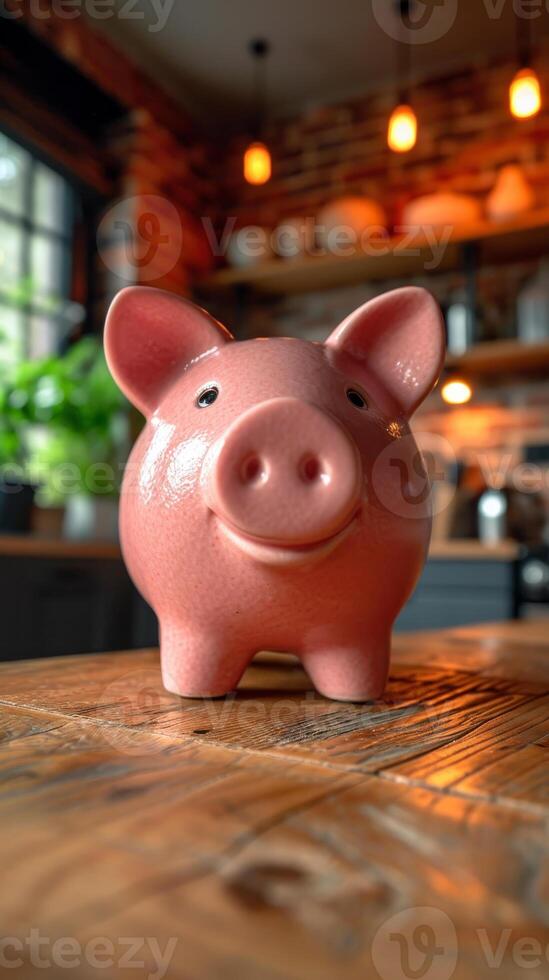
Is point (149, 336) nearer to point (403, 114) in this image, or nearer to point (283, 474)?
point (283, 474)

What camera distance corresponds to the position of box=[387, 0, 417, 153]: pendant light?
8.96ft

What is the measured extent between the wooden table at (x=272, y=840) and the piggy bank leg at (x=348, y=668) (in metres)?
0.03

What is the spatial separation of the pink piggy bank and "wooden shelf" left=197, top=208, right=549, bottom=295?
8.81ft

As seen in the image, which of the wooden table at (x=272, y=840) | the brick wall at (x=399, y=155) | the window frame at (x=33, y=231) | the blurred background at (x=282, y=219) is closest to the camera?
the wooden table at (x=272, y=840)

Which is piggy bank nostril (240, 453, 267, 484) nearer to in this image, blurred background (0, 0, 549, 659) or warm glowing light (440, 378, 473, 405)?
blurred background (0, 0, 549, 659)

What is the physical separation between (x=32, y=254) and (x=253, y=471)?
110 inches

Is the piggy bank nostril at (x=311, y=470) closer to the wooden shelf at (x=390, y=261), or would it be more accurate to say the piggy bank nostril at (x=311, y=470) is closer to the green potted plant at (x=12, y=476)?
the green potted plant at (x=12, y=476)

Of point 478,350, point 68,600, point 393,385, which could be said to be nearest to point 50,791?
point 393,385

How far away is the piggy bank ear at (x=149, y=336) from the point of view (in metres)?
0.63

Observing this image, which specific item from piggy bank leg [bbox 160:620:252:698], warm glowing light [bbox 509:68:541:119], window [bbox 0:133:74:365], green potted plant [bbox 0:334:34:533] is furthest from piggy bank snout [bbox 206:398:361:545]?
warm glowing light [bbox 509:68:541:119]

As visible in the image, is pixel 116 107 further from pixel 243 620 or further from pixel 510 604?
pixel 243 620

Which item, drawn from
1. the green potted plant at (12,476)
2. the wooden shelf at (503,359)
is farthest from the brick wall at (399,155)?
the green potted plant at (12,476)

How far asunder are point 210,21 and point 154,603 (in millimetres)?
3105

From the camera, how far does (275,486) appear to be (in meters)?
0.50
